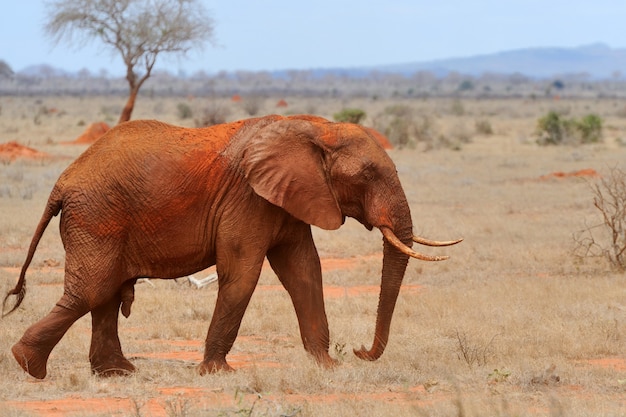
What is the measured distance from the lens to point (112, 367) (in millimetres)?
8555

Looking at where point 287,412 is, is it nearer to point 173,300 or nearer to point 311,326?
point 311,326

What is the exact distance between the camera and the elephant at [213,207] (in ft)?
26.5

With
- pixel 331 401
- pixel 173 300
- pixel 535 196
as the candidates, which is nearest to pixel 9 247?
pixel 173 300

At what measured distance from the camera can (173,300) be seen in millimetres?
11852

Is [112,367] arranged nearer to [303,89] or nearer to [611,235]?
[611,235]

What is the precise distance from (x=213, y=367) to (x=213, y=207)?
1.20 m

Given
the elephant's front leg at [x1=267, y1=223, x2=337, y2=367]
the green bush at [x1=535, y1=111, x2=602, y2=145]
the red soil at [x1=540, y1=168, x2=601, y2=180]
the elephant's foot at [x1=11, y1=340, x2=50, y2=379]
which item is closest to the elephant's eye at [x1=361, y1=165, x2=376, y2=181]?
the elephant's front leg at [x1=267, y1=223, x2=337, y2=367]

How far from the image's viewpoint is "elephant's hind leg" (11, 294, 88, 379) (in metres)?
8.03

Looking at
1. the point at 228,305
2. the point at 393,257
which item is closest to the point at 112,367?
the point at 228,305

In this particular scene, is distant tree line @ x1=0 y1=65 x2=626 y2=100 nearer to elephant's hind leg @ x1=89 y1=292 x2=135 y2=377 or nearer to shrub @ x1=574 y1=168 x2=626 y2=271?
shrub @ x1=574 y1=168 x2=626 y2=271

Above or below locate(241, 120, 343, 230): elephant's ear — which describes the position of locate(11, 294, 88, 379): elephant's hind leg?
below

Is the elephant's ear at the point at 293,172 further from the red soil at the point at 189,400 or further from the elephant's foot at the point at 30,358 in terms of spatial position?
the elephant's foot at the point at 30,358

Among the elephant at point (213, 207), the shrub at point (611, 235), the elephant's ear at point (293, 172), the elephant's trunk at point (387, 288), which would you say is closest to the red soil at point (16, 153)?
the shrub at point (611, 235)

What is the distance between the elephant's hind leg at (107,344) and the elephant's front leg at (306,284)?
4.27 ft
